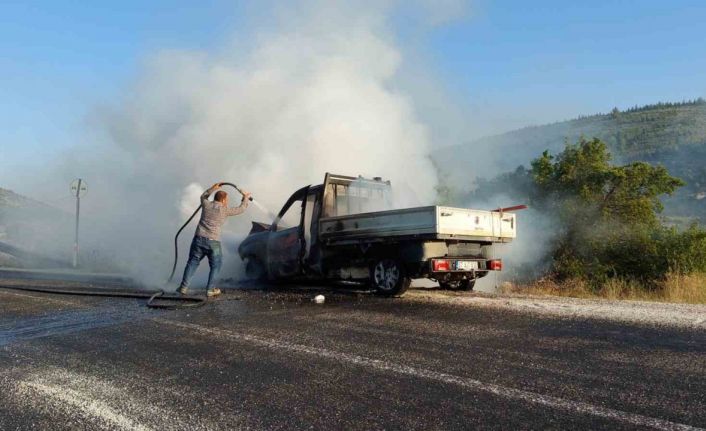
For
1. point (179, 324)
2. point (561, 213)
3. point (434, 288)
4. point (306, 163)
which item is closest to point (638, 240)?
point (561, 213)

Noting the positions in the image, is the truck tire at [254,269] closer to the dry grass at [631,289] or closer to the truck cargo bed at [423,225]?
the truck cargo bed at [423,225]

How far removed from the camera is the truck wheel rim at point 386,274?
798 centimetres

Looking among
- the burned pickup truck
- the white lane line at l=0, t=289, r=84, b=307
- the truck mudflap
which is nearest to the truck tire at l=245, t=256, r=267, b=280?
the burned pickup truck

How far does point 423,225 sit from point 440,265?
0.70 metres

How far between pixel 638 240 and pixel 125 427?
11.6m

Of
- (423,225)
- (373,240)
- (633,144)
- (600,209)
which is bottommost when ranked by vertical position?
(373,240)

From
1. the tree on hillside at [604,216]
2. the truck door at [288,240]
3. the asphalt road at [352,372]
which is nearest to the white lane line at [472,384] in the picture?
the asphalt road at [352,372]

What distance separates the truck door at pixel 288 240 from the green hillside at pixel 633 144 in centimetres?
2656

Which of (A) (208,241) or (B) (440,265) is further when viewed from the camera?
(A) (208,241)

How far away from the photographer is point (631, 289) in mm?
9680

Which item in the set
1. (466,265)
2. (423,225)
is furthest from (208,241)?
(466,265)

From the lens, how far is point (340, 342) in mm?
4645

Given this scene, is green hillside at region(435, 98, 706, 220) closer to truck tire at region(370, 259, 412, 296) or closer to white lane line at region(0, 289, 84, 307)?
truck tire at region(370, 259, 412, 296)

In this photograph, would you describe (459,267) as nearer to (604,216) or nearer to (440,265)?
(440,265)
